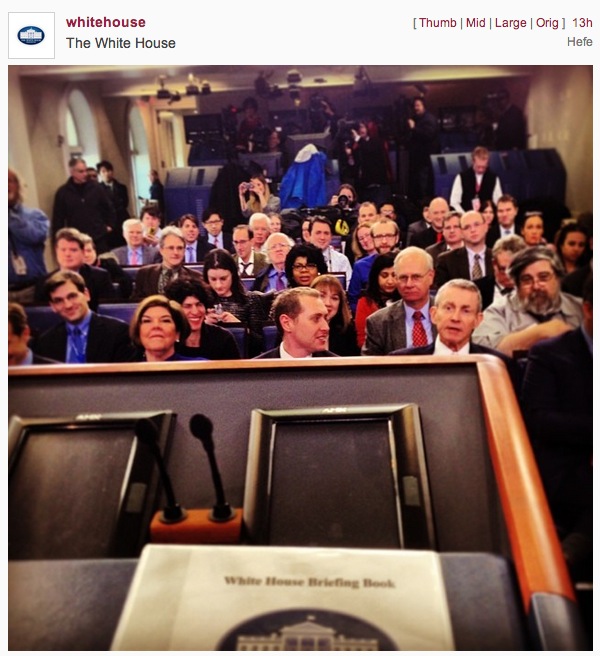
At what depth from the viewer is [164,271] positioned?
1.36 m

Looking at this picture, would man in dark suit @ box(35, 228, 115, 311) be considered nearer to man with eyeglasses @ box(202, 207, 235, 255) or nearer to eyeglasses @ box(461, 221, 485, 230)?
man with eyeglasses @ box(202, 207, 235, 255)

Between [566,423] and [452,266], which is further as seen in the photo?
[452,266]

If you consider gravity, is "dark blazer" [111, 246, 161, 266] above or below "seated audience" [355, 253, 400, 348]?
above

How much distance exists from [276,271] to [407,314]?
0.28 meters

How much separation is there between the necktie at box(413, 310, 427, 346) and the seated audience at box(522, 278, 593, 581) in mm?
203

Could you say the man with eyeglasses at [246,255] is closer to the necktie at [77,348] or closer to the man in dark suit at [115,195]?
the man in dark suit at [115,195]

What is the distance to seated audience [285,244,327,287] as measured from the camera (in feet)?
4.45

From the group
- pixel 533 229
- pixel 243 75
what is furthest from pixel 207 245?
pixel 533 229

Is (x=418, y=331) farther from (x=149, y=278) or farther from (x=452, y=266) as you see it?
(x=149, y=278)

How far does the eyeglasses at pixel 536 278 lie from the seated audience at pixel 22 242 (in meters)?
0.95

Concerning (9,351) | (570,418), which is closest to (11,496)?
(9,351)

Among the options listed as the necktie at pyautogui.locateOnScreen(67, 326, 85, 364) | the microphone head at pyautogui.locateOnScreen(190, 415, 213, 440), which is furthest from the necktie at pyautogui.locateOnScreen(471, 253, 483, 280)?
the necktie at pyautogui.locateOnScreen(67, 326, 85, 364)
